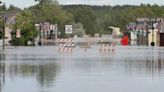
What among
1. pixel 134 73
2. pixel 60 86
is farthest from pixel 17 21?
pixel 60 86

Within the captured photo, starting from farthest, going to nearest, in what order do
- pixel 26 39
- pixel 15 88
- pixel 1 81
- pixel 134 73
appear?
pixel 26 39, pixel 134 73, pixel 1 81, pixel 15 88

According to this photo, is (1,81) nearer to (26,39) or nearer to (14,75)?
(14,75)

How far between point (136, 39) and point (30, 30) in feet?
206

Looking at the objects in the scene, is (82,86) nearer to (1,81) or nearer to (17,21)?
(1,81)

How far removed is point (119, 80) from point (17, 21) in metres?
91.3

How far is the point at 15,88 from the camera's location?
20.4 metres

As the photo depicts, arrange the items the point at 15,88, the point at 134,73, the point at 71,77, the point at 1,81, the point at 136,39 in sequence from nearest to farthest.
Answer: the point at 15,88 < the point at 1,81 < the point at 71,77 < the point at 134,73 < the point at 136,39

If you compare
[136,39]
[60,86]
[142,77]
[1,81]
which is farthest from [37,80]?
[136,39]

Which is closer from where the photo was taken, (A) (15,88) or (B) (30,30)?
(A) (15,88)

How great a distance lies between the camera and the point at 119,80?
78.9 feet

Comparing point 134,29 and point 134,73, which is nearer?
point 134,73

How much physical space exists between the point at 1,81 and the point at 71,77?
3422 millimetres

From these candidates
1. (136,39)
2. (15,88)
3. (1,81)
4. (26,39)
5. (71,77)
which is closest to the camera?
(15,88)

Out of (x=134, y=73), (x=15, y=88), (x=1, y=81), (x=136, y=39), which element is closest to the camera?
(x=15, y=88)
